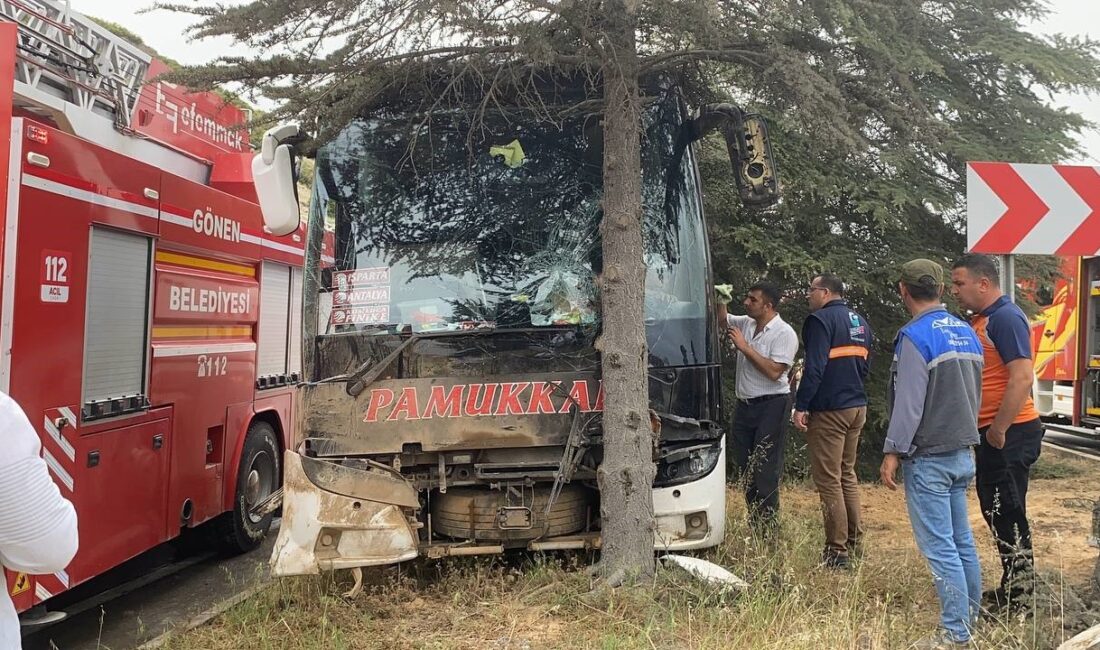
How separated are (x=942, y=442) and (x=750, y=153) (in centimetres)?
189

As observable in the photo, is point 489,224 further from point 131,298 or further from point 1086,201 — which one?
point 1086,201

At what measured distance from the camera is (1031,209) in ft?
13.5

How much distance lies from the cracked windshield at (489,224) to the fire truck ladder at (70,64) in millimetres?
1684

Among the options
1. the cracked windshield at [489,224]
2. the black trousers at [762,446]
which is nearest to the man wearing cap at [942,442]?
the cracked windshield at [489,224]

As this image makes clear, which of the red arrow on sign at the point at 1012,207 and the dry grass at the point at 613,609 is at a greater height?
the red arrow on sign at the point at 1012,207

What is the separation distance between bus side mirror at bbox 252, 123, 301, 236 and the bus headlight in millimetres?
2405

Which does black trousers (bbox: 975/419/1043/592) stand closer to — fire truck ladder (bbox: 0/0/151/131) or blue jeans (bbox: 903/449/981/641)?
blue jeans (bbox: 903/449/981/641)

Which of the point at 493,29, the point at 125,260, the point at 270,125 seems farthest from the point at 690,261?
the point at 125,260

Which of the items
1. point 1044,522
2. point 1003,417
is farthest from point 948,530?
point 1044,522

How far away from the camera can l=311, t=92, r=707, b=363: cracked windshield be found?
460 centimetres

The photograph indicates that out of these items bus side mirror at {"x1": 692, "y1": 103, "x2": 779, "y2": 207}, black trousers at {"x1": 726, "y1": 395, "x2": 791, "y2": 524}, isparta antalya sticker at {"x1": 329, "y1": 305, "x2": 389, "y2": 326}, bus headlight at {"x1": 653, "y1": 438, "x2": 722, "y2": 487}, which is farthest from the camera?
black trousers at {"x1": 726, "y1": 395, "x2": 791, "y2": 524}

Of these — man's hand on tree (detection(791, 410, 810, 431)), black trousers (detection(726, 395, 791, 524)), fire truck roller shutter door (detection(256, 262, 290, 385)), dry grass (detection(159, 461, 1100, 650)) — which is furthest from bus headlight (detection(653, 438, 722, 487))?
fire truck roller shutter door (detection(256, 262, 290, 385))

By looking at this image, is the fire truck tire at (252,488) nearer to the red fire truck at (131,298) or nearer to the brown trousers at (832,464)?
the red fire truck at (131,298)

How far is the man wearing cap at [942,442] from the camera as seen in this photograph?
12.3 ft
